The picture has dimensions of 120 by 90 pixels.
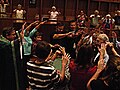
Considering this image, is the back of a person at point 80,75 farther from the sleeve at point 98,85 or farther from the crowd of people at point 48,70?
the sleeve at point 98,85

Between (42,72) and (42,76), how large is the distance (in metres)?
0.03

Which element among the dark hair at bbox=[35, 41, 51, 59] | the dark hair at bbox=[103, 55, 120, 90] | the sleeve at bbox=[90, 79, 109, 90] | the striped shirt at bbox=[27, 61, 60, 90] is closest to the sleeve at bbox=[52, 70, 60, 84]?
the striped shirt at bbox=[27, 61, 60, 90]

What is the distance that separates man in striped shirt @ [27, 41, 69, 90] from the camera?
210 cm

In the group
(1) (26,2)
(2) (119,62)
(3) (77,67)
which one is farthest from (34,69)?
(1) (26,2)

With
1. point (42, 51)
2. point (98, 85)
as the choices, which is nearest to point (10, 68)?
point (42, 51)

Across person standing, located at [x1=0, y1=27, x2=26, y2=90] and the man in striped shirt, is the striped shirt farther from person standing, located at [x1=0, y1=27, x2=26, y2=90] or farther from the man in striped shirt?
person standing, located at [x1=0, y1=27, x2=26, y2=90]

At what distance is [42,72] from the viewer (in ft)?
6.89

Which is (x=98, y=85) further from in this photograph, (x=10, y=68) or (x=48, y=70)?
(x=10, y=68)

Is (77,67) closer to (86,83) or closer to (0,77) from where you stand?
(86,83)

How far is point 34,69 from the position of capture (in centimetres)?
214

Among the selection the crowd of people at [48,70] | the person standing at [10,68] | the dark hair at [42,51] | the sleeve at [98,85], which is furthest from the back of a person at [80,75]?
the person standing at [10,68]

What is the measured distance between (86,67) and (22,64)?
2.33 ft

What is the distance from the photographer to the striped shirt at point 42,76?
2.10 metres

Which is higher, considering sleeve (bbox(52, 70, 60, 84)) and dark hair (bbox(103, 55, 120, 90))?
dark hair (bbox(103, 55, 120, 90))
